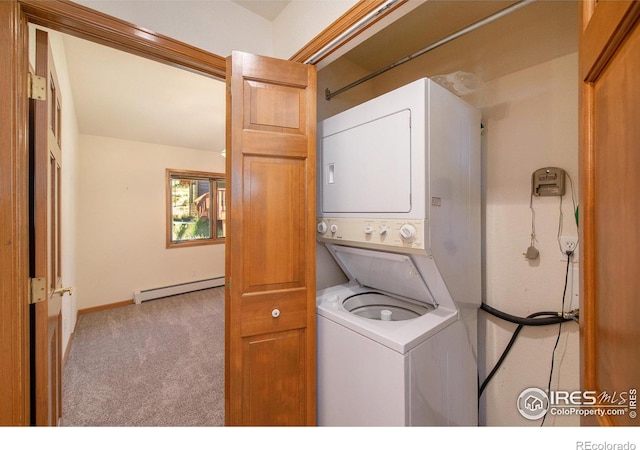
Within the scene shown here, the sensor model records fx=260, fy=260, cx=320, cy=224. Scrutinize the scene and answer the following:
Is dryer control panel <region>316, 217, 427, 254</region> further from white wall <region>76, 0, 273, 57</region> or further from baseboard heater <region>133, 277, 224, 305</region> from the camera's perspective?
baseboard heater <region>133, 277, 224, 305</region>

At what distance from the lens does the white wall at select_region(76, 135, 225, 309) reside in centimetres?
393

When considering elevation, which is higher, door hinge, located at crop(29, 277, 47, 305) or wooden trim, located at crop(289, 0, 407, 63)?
wooden trim, located at crop(289, 0, 407, 63)

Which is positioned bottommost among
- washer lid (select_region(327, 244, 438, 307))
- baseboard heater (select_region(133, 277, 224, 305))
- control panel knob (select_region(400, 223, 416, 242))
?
baseboard heater (select_region(133, 277, 224, 305))

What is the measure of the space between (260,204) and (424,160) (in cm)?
81

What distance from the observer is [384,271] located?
1.57m

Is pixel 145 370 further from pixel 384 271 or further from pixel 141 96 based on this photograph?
pixel 141 96

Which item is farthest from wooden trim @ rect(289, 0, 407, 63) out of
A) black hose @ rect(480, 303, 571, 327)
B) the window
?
the window

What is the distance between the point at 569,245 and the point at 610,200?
1.15 m

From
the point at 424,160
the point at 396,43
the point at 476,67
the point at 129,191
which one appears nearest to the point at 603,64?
the point at 424,160

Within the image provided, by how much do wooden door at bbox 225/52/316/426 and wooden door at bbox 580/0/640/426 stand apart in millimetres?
1067

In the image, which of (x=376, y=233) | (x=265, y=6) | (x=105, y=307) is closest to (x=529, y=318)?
(x=376, y=233)

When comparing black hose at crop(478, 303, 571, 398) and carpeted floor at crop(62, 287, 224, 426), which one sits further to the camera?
carpeted floor at crop(62, 287, 224, 426)

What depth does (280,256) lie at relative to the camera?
1.40 meters
